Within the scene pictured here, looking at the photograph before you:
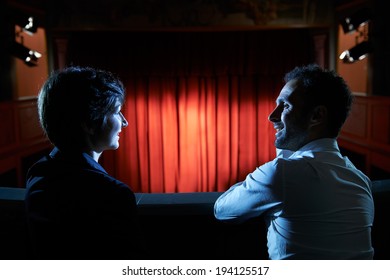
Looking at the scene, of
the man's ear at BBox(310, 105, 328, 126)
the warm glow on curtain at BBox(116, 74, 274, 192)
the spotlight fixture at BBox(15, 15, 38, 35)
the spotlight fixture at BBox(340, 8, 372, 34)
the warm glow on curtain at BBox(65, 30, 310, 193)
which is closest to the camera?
the man's ear at BBox(310, 105, 328, 126)

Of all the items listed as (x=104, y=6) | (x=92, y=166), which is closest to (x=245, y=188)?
(x=92, y=166)

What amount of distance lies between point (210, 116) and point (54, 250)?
6036 mm

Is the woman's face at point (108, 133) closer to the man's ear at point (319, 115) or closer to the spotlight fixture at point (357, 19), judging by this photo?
the man's ear at point (319, 115)

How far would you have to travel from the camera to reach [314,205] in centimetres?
94

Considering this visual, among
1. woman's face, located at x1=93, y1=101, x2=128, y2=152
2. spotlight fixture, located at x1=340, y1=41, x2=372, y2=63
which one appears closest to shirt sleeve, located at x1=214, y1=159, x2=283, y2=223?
woman's face, located at x1=93, y1=101, x2=128, y2=152

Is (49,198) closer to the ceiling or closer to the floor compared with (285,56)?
closer to the floor

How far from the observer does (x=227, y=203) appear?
1079 millimetres

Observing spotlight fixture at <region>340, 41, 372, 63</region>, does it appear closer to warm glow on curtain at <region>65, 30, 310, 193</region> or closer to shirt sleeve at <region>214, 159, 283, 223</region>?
warm glow on curtain at <region>65, 30, 310, 193</region>

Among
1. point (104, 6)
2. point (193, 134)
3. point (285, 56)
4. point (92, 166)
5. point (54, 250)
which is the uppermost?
point (104, 6)

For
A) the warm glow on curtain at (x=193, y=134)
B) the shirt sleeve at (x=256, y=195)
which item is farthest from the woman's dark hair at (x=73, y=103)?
the warm glow on curtain at (x=193, y=134)

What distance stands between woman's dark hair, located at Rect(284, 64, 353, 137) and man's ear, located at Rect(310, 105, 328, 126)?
0.5 inches

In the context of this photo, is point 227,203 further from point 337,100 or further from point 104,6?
point 104,6

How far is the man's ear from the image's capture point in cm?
107

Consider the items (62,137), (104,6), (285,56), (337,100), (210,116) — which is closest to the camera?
(62,137)
